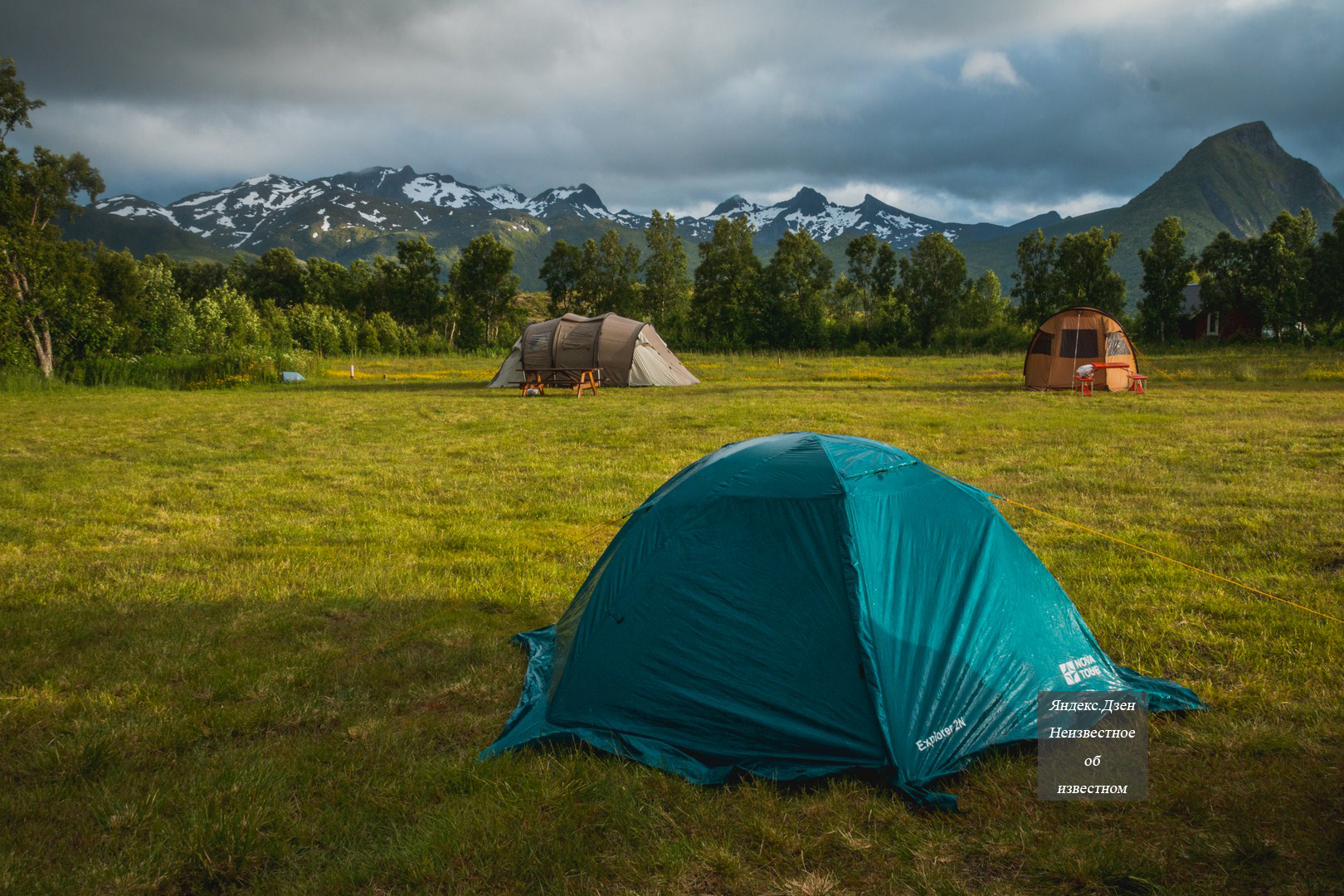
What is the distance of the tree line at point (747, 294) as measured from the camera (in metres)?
42.2

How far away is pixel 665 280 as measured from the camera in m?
58.2

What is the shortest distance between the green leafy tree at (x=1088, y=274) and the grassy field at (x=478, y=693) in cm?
4055

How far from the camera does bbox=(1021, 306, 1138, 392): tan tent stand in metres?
23.8

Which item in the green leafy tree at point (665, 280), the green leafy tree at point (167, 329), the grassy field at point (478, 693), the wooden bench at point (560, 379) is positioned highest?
the green leafy tree at point (665, 280)

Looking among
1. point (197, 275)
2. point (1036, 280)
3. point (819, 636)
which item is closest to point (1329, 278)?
point (1036, 280)

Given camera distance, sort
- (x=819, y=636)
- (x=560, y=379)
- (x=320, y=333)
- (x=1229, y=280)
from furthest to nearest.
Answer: (x=320, y=333), (x=1229, y=280), (x=560, y=379), (x=819, y=636)

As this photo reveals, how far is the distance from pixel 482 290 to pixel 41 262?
1362 inches

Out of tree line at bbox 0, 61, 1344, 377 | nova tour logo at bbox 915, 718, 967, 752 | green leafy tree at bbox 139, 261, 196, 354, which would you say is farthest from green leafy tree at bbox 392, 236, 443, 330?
nova tour logo at bbox 915, 718, 967, 752

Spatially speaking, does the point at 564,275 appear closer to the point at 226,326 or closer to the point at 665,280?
the point at 665,280

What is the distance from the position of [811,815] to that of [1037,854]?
3.10ft

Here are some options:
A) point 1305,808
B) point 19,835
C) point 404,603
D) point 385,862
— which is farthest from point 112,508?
point 1305,808

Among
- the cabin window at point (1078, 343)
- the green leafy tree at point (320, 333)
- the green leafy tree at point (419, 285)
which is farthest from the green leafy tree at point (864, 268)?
the green leafy tree at point (320, 333)

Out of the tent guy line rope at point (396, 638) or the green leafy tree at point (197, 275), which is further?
the green leafy tree at point (197, 275)

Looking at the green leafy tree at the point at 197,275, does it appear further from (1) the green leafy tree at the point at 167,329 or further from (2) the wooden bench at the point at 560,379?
(2) the wooden bench at the point at 560,379
